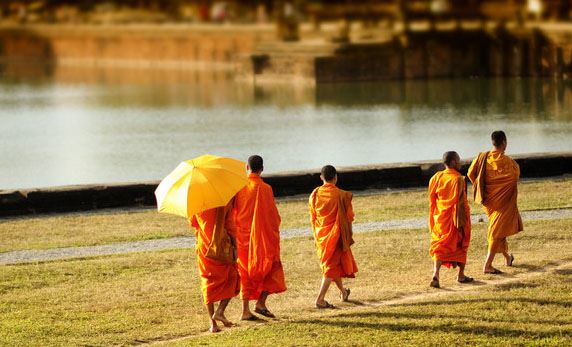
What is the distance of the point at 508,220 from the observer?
35.3ft

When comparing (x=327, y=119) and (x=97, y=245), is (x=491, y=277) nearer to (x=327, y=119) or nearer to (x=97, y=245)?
(x=97, y=245)

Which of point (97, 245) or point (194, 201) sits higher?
point (194, 201)

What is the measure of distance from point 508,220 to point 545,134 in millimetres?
17895

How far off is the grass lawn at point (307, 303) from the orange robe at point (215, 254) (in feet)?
1.02

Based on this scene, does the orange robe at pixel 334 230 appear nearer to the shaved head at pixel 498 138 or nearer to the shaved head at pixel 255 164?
the shaved head at pixel 255 164

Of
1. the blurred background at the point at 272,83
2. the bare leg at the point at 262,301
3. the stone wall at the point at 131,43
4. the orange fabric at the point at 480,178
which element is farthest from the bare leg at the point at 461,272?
the stone wall at the point at 131,43

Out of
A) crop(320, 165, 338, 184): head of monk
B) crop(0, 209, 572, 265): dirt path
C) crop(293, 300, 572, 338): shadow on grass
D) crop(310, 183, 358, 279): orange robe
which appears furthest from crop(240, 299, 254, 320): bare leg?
crop(0, 209, 572, 265): dirt path

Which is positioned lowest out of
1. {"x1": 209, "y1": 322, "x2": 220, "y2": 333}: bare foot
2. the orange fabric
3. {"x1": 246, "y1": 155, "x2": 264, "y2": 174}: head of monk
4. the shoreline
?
{"x1": 209, "y1": 322, "x2": 220, "y2": 333}: bare foot

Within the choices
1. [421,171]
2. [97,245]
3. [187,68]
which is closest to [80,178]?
[421,171]

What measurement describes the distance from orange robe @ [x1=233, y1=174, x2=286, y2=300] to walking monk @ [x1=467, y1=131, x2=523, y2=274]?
87.8 inches

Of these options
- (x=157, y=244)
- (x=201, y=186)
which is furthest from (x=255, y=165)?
(x=157, y=244)

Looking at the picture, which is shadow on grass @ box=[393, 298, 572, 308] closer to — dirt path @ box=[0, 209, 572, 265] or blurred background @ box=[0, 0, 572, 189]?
dirt path @ box=[0, 209, 572, 265]

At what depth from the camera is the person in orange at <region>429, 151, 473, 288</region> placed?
10.2 metres

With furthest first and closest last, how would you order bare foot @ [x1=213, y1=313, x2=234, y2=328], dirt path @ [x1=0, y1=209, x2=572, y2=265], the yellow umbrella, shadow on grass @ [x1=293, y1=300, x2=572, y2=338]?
dirt path @ [x1=0, y1=209, x2=572, y2=265], bare foot @ [x1=213, y1=313, x2=234, y2=328], the yellow umbrella, shadow on grass @ [x1=293, y1=300, x2=572, y2=338]
